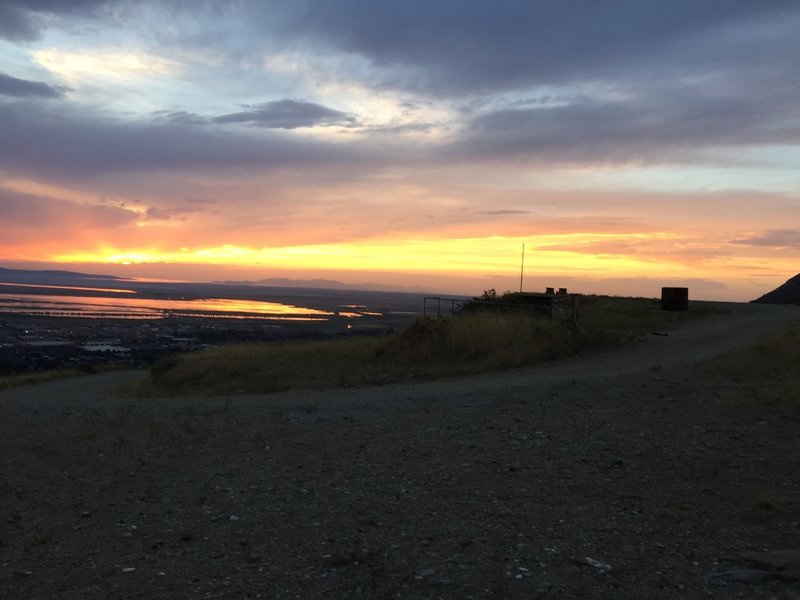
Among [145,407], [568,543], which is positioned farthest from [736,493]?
[145,407]

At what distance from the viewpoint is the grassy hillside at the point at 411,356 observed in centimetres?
1850

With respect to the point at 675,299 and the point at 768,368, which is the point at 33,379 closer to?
the point at 675,299

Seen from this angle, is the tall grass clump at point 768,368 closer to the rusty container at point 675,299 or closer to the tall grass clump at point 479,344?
the tall grass clump at point 479,344

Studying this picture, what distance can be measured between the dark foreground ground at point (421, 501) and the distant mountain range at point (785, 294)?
35134mm

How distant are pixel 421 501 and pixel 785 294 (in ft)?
145

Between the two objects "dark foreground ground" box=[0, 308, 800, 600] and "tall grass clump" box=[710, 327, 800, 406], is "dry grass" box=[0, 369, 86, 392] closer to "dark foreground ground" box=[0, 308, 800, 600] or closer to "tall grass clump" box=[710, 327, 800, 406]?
"dark foreground ground" box=[0, 308, 800, 600]

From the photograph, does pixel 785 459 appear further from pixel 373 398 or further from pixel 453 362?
pixel 453 362

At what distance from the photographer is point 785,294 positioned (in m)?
44.3

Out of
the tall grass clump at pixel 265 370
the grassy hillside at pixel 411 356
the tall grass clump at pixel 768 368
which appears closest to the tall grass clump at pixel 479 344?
the grassy hillside at pixel 411 356

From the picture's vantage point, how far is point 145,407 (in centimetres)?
1416

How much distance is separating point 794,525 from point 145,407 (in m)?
11.6

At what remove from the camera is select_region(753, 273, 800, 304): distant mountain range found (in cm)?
4261

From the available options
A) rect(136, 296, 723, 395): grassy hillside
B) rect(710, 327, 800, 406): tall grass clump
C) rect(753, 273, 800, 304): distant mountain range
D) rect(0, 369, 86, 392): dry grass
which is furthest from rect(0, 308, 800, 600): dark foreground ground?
rect(753, 273, 800, 304): distant mountain range

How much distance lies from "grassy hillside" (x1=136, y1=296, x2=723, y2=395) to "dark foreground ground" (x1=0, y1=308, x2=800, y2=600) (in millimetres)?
6435
